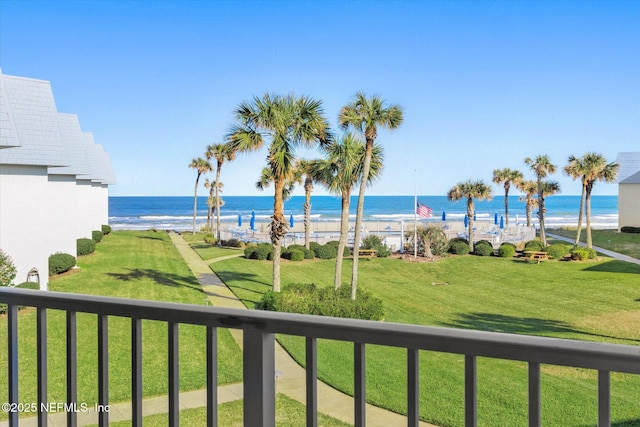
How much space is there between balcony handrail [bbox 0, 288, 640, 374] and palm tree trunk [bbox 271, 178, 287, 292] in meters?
13.2

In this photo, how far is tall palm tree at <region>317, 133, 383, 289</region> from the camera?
1652cm

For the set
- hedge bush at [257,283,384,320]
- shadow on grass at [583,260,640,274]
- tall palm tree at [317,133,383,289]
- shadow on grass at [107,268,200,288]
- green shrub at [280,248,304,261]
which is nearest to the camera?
hedge bush at [257,283,384,320]

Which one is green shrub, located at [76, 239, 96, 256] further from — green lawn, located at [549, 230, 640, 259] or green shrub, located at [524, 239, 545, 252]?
green lawn, located at [549, 230, 640, 259]

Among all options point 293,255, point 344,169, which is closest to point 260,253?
point 293,255

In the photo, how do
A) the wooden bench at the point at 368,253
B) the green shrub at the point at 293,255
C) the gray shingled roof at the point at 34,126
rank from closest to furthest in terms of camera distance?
the gray shingled roof at the point at 34,126 → the green shrub at the point at 293,255 → the wooden bench at the point at 368,253

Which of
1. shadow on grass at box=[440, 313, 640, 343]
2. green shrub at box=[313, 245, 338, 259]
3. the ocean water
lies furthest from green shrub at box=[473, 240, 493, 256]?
the ocean water

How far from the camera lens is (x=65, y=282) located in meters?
17.1

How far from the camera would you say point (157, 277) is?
63.3ft

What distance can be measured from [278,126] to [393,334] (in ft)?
45.0

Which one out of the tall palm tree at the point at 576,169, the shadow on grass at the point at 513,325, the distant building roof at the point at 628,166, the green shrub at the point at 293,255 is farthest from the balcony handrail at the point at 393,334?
the distant building roof at the point at 628,166

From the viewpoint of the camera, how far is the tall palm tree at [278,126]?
14828 millimetres

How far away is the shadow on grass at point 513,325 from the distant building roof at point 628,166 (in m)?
32.5

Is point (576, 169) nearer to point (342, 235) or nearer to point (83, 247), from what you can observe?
point (342, 235)

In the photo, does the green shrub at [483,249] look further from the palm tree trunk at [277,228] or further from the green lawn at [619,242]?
the palm tree trunk at [277,228]
